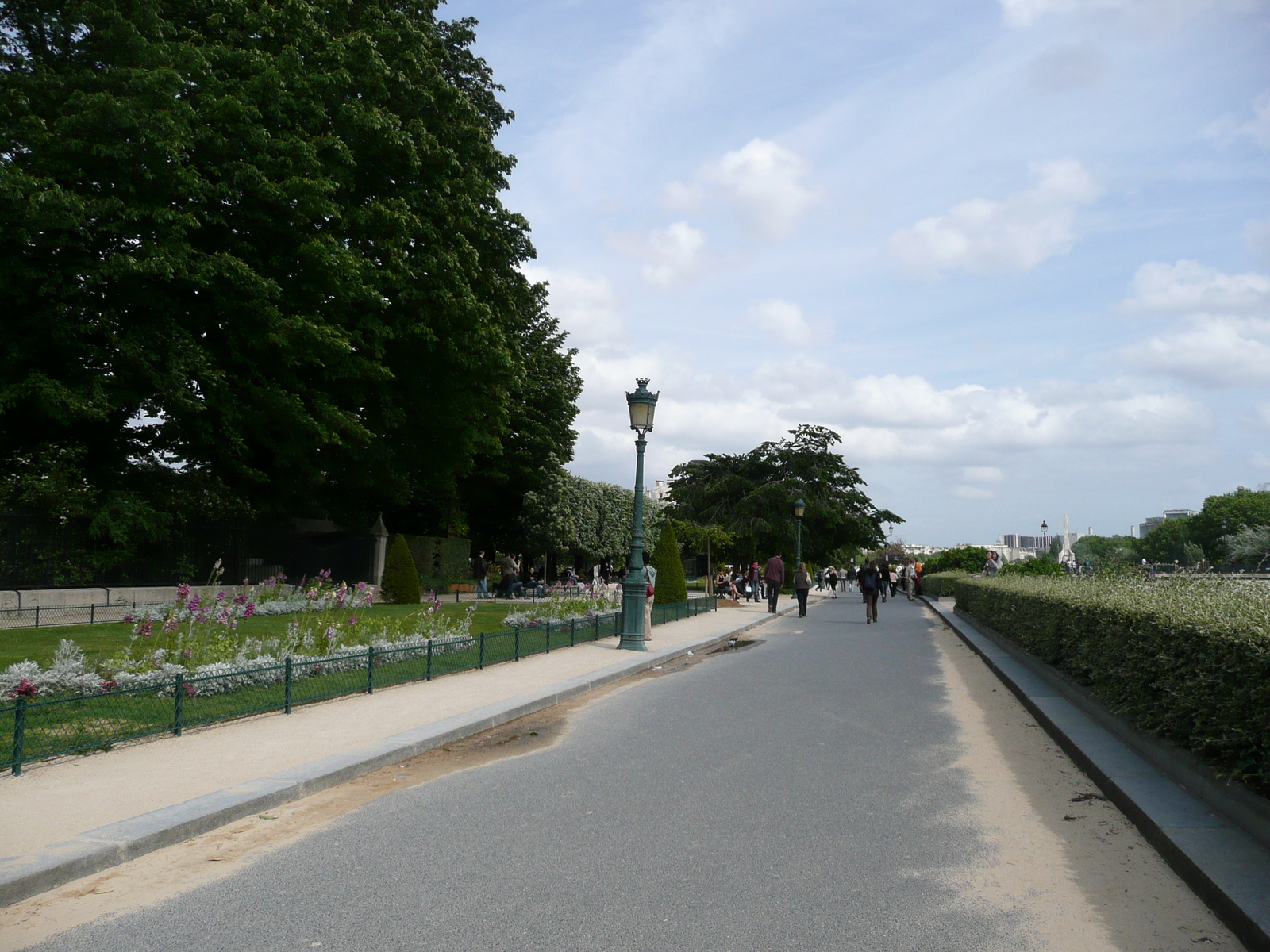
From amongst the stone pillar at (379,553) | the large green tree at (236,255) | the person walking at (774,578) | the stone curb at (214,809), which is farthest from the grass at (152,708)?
the stone pillar at (379,553)

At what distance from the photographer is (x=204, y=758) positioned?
289 inches

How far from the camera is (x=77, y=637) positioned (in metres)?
15.5

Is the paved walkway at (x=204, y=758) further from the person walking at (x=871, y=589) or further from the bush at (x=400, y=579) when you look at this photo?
the bush at (x=400, y=579)

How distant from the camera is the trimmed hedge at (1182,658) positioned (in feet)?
18.0

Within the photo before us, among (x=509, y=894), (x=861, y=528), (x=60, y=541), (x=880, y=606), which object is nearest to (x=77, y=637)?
(x=60, y=541)

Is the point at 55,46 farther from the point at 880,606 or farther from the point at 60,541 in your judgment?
the point at 880,606

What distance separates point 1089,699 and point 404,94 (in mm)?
21698

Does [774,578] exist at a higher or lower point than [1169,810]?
higher

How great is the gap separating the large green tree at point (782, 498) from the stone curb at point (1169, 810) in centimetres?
5357

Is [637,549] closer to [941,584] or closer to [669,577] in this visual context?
[669,577]

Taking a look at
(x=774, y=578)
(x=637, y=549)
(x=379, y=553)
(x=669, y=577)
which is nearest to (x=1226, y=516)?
(x=774, y=578)

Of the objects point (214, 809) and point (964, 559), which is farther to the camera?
point (964, 559)

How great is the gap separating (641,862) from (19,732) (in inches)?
181

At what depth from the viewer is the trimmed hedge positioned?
18.0 feet
